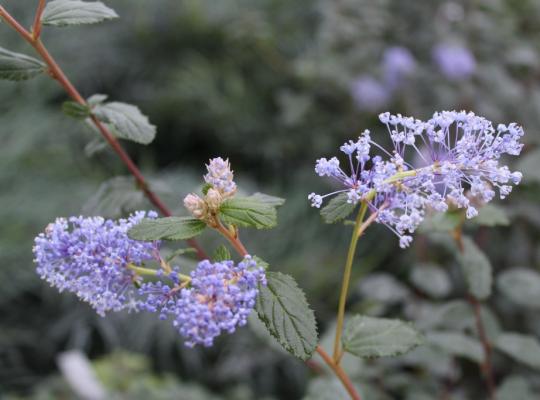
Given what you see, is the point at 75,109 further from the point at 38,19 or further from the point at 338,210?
the point at 338,210

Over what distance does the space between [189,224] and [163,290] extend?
0.35 feet

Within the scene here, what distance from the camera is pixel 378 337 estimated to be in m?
1.13

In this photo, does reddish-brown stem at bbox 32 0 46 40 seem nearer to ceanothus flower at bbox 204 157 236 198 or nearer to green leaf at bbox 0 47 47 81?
green leaf at bbox 0 47 47 81

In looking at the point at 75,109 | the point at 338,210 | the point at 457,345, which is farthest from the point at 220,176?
the point at 457,345

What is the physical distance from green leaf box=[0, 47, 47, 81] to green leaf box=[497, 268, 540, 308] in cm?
127

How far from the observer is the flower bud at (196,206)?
890 millimetres

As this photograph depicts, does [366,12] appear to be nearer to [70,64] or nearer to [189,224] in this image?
[70,64]

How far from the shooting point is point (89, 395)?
2.35m

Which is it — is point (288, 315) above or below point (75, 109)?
below

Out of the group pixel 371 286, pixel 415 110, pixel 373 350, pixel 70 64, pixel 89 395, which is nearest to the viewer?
pixel 373 350

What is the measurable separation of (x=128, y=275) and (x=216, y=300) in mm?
178

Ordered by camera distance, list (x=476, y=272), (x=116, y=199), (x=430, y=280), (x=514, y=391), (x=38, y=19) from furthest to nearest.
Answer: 1. (x=430, y=280)
2. (x=514, y=391)
3. (x=476, y=272)
4. (x=116, y=199)
5. (x=38, y=19)

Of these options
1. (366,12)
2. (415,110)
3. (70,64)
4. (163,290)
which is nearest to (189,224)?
(163,290)

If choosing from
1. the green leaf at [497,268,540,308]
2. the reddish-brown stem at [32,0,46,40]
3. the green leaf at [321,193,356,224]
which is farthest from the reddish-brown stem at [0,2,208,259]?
the green leaf at [497,268,540,308]
